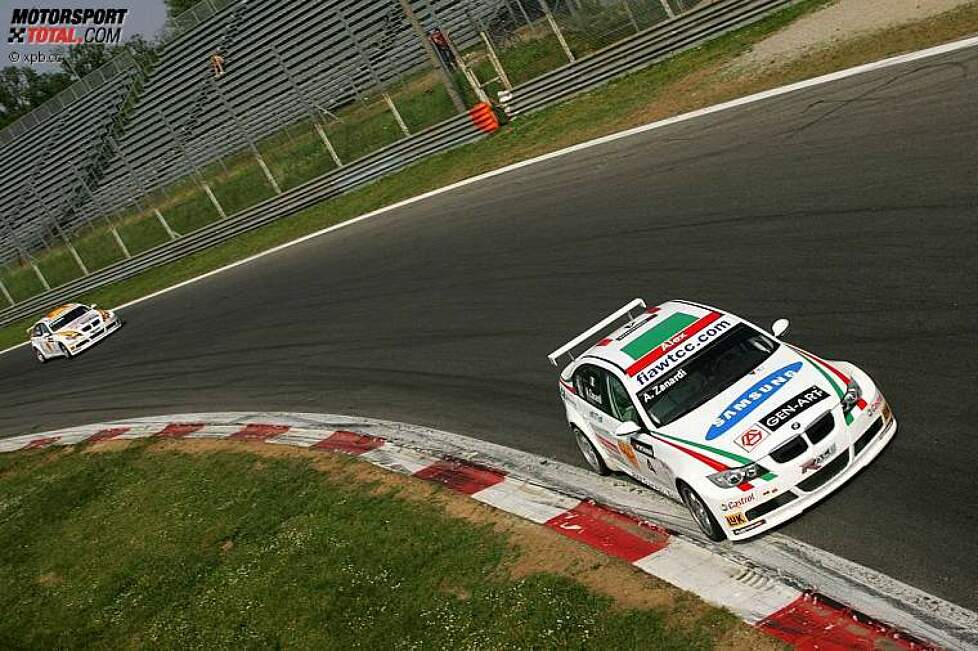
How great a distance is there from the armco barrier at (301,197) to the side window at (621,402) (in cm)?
1858

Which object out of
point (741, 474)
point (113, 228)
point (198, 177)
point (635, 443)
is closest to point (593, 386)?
point (635, 443)

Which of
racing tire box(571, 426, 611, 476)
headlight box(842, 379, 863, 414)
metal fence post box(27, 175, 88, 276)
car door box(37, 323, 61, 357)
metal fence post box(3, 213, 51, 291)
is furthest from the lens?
metal fence post box(3, 213, 51, 291)

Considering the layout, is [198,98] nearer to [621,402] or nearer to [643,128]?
[643,128]

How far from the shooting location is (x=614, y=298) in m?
14.8

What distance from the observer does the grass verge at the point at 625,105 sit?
18.9 m

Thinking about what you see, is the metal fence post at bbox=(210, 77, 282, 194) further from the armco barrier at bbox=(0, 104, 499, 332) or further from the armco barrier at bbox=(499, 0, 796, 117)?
the armco barrier at bbox=(499, 0, 796, 117)

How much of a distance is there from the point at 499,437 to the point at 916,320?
5.18 meters

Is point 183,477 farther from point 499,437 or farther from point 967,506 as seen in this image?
point 967,506

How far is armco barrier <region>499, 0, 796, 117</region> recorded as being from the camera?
23.7 meters

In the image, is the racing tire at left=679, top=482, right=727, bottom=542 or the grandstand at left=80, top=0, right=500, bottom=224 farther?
the grandstand at left=80, top=0, right=500, bottom=224

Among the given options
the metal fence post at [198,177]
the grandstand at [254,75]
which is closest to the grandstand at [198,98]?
the grandstand at [254,75]

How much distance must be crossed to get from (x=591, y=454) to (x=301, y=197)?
22.9 m

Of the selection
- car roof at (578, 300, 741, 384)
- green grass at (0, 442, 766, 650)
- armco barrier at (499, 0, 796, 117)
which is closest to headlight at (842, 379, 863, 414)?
car roof at (578, 300, 741, 384)

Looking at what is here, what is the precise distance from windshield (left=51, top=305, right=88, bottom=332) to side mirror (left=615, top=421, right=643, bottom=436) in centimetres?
2354
